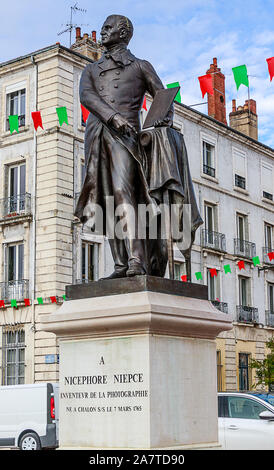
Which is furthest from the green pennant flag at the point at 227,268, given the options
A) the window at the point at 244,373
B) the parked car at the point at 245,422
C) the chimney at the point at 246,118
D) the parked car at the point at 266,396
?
the parked car at the point at 245,422

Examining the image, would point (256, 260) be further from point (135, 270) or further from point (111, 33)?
point (135, 270)

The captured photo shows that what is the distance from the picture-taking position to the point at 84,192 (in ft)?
25.4

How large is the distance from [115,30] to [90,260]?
73.6 ft

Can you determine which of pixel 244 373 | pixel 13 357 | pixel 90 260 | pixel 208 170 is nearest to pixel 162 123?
pixel 90 260

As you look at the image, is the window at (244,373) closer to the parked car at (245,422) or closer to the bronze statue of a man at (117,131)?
the parked car at (245,422)

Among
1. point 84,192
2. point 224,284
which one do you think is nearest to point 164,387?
point 84,192

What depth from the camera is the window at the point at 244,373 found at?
37.5 m

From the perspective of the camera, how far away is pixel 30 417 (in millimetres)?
19891

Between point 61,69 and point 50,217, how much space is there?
19.2 ft

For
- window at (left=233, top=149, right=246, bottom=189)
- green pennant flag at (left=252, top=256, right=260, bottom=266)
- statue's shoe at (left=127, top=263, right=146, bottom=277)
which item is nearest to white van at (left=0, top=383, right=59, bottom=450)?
statue's shoe at (left=127, top=263, right=146, bottom=277)

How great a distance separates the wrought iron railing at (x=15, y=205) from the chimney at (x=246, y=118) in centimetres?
1782

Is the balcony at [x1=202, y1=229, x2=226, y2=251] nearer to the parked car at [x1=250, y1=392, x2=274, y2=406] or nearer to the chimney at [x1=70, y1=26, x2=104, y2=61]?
the chimney at [x1=70, y1=26, x2=104, y2=61]

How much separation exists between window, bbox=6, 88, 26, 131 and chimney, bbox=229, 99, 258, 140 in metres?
16.4
